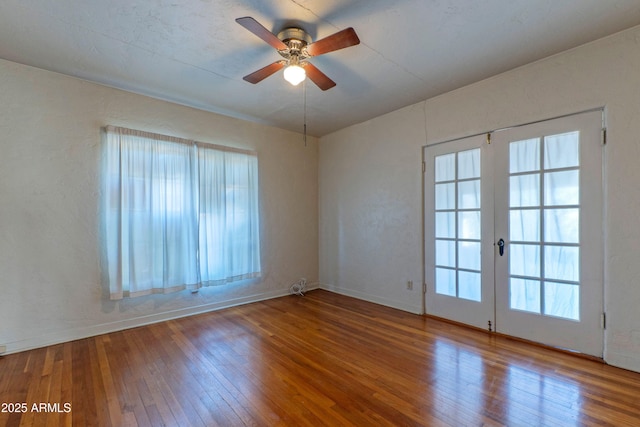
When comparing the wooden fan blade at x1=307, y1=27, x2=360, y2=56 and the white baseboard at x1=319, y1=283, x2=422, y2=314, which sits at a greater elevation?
the wooden fan blade at x1=307, y1=27, x2=360, y2=56

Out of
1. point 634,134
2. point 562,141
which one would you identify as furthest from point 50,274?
point 634,134

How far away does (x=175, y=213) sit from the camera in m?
3.57

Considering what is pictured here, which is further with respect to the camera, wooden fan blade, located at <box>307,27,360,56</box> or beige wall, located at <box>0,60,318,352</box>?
beige wall, located at <box>0,60,318,352</box>

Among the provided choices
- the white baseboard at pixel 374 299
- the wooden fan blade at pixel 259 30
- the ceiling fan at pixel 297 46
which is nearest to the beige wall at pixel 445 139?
the white baseboard at pixel 374 299

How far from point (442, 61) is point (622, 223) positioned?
6.92 feet

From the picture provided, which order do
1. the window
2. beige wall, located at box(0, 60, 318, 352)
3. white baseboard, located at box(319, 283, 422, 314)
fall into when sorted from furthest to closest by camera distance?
white baseboard, located at box(319, 283, 422, 314) < the window < beige wall, located at box(0, 60, 318, 352)

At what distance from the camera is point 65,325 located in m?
2.95

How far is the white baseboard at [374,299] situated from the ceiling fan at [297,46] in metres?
3.02

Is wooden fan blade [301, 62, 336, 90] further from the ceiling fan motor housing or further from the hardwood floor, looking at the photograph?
the hardwood floor

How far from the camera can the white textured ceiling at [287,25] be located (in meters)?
2.05

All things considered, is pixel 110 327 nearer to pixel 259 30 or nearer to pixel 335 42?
pixel 259 30

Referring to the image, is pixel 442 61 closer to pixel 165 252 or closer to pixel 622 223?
pixel 622 223

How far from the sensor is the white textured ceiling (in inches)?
80.9

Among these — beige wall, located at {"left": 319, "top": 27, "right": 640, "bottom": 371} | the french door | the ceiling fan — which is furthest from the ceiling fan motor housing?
the french door
